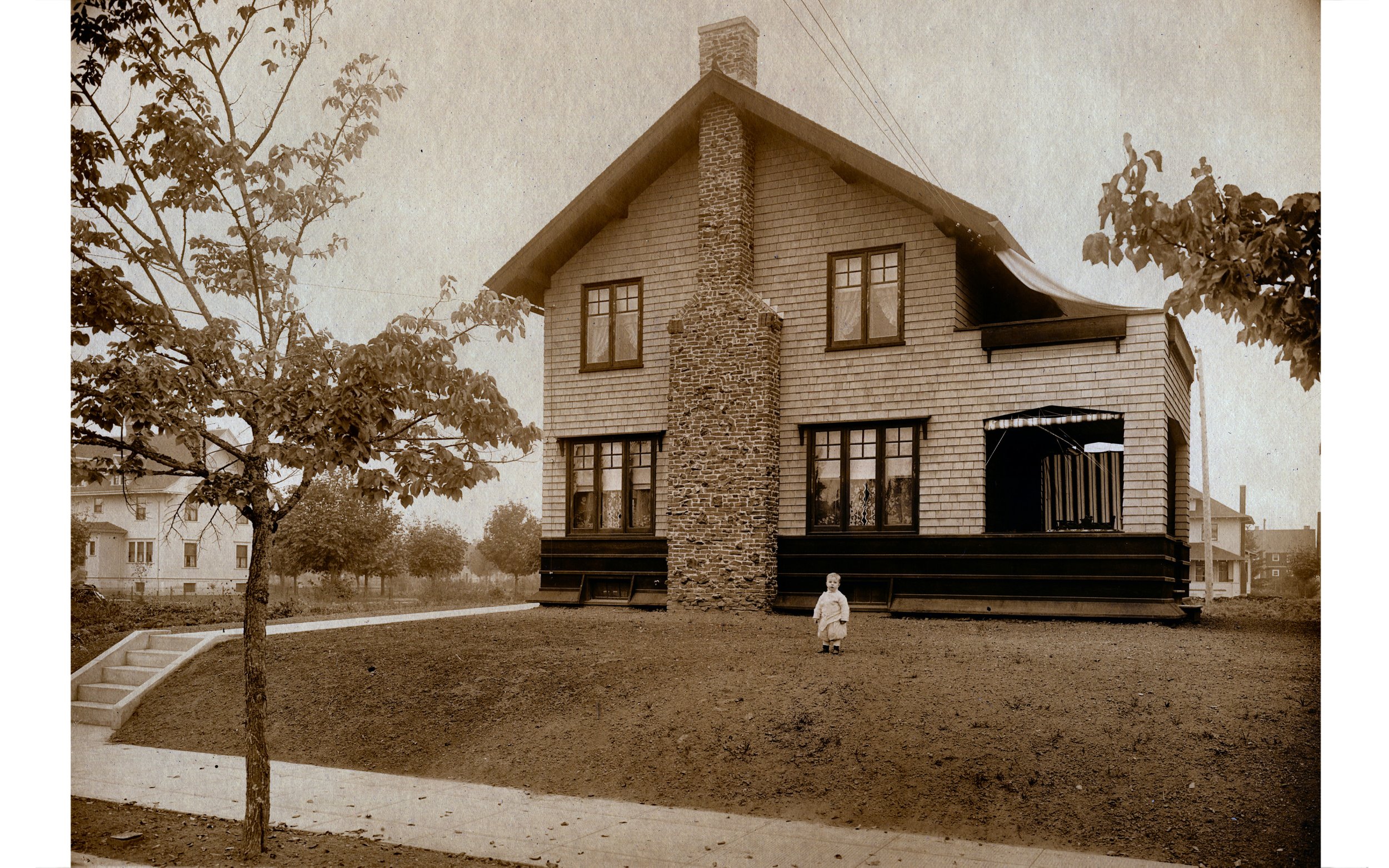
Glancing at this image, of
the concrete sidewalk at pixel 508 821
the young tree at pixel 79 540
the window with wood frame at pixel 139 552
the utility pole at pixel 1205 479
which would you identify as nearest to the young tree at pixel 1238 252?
the utility pole at pixel 1205 479

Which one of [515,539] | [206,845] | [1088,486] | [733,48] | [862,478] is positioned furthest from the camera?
[515,539]

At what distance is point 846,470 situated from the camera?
4.52 m

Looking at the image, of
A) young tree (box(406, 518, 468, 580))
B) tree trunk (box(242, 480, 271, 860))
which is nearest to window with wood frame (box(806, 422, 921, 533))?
young tree (box(406, 518, 468, 580))

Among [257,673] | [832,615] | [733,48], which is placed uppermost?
[733,48]

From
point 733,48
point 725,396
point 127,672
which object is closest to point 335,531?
point 127,672

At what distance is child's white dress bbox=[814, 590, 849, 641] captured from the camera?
14.6 feet

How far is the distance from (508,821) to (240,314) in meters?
2.77

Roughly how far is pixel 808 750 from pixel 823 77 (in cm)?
304

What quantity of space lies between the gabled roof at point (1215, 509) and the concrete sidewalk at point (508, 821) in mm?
1405

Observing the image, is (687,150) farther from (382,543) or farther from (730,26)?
(382,543)

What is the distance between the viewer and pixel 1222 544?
418 centimetres

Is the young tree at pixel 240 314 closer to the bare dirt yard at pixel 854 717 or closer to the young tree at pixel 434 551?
the young tree at pixel 434 551

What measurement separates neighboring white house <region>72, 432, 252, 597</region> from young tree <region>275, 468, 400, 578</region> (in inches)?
9.1

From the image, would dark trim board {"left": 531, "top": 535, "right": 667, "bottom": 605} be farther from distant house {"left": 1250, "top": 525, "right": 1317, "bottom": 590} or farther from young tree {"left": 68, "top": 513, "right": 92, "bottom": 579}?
distant house {"left": 1250, "top": 525, "right": 1317, "bottom": 590}
